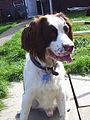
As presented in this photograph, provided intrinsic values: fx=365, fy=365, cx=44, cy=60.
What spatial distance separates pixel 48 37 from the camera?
3.27 meters

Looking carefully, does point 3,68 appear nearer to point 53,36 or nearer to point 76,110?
point 76,110

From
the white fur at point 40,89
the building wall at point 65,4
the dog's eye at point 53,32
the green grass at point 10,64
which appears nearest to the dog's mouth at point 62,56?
the dog's eye at point 53,32

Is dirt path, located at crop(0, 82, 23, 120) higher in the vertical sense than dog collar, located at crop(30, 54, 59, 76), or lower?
lower

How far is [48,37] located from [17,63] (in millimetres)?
3016

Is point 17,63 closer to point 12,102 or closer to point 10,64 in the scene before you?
point 10,64

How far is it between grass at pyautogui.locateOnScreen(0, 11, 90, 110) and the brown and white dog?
902mm

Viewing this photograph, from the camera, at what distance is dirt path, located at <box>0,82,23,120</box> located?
4.27 m

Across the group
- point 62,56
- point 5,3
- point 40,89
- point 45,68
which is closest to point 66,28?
point 62,56

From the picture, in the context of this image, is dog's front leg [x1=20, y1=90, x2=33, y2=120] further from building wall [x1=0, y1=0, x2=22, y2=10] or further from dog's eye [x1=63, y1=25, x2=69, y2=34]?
building wall [x1=0, y1=0, x2=22, y2=10]

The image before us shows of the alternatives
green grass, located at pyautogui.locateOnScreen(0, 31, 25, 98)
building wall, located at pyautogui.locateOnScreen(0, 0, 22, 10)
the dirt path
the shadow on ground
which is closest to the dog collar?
the shadow on ground

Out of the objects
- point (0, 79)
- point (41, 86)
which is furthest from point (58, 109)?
point (0, 79)

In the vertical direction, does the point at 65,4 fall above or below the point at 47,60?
below

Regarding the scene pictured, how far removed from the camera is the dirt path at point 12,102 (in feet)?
14.0

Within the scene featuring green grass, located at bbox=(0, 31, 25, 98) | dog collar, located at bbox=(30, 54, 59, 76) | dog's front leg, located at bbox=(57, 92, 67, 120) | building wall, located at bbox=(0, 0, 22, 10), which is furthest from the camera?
building wall, located at bbox=(0, 0, 22, 10)
